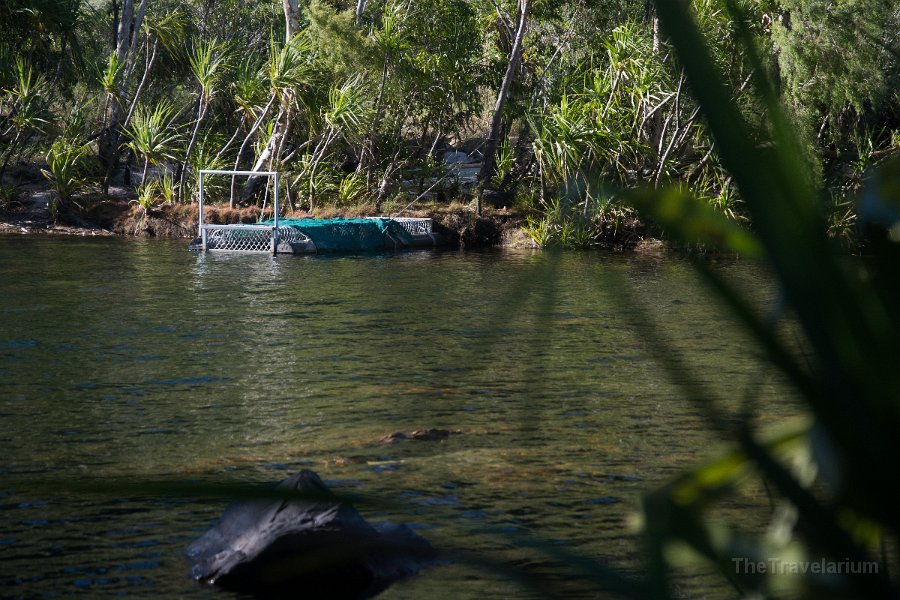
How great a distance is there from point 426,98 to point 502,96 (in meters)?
2.18

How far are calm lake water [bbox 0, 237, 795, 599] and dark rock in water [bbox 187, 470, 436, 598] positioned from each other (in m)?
0.13

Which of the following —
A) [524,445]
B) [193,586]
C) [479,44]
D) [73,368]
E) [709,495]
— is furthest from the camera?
[479,44]

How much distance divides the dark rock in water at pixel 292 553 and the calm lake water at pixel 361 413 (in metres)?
0.13

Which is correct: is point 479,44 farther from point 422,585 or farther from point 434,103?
point 422,585

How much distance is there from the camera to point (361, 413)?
8930 millimetres

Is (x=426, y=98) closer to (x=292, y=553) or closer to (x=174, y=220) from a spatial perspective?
(x=174, y=220)

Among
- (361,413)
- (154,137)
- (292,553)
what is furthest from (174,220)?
(292,553)

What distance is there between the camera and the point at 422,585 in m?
5.32

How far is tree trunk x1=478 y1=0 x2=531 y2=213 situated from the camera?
98.6 ft

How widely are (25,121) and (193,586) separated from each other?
27803 millimetres

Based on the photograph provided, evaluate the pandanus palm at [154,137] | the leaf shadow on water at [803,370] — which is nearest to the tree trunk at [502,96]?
the pandanus palm at [154,137]

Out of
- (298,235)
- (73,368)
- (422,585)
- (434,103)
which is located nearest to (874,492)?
(422,585)

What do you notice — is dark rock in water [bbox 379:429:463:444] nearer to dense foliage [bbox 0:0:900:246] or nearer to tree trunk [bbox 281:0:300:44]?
dense foliage [bbox 0:0:900:246]

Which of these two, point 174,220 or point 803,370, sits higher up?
point 803,370
